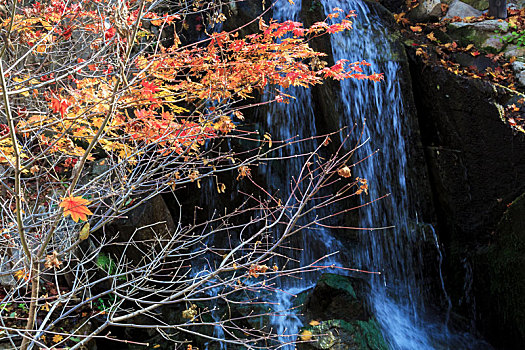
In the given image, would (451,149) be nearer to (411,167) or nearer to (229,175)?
(411,167)

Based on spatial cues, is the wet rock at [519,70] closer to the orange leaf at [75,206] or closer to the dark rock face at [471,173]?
the dark rock face at [471,173]

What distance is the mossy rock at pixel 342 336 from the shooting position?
4376 millimetres

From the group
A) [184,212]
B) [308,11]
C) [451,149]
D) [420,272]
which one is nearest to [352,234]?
[420,272]

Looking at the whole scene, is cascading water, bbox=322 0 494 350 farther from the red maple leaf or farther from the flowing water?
the red maple leaf

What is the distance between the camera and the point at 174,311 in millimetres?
5805

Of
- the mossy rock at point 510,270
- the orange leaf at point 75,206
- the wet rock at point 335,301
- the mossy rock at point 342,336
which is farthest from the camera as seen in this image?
the mossy rock at point 510,270

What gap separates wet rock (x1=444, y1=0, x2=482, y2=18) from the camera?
845 centimetres

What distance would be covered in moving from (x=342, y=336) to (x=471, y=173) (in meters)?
3.83

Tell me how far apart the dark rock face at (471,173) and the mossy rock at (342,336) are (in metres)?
2.41

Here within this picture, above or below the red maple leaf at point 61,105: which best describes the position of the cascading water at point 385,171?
below

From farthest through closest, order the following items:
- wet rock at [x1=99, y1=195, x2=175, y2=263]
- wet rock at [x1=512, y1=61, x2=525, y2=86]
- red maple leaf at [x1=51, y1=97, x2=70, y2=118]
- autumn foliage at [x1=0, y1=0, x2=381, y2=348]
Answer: wet rock at [x1=512, y1=61, x2=525, y2=86] → wet rock at [x1=99, y1=195, x2=175, y2=263] → red maple leaf at [x1=51, y1=97, x2=70, y2=118] → autumn foliage at [x1=0, y1=0, x2=381, y2=348]

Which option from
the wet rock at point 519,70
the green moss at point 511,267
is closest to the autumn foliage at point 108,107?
the green moss at point 511,267

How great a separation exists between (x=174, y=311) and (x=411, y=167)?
4.72 m

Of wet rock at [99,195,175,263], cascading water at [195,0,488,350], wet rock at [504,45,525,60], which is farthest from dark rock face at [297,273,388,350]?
wet rock at [504,45,525,60]
